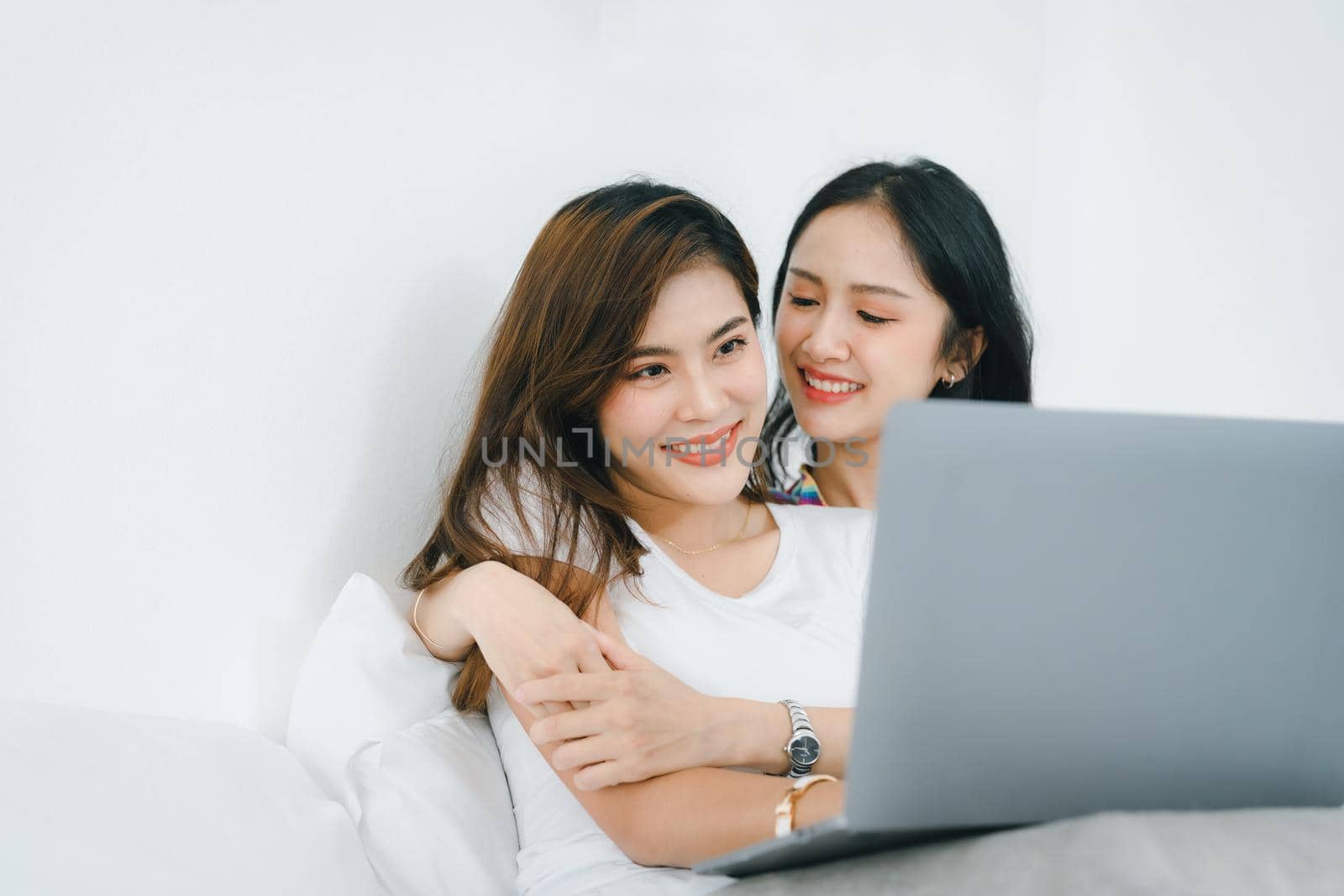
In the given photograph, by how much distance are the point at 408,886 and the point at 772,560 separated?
2.11ft

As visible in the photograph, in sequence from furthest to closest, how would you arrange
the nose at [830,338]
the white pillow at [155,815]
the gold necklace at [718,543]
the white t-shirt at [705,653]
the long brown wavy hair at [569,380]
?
the nose at [830,338] → the gold necklace at [718,543] → the long brown wavy hair at [569,380] → the white t-shirt at [705,653] → the white pillow at [155,815]

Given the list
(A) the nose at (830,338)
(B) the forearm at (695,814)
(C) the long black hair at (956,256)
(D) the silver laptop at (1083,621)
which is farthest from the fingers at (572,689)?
(C) the long black hair at (956,256)

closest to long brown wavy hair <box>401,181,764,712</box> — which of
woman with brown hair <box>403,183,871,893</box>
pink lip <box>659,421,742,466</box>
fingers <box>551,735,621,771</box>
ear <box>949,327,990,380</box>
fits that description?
woman with brown hair <box>403,183,871,893</box>

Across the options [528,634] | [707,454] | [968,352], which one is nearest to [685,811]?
[528,634]

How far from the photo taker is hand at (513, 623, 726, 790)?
110cm

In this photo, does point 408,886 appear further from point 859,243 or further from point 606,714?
point 859,243

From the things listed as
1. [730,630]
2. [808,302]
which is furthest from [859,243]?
[730,630]

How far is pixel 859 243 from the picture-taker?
1.66 metres

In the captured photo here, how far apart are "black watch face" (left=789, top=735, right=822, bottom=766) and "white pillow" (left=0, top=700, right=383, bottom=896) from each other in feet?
1.49

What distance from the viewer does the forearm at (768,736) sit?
1.16 metres

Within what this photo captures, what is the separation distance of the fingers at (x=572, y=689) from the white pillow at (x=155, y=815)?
235mm

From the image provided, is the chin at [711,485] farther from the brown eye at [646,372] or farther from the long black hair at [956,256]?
the long black hair at [956,256]

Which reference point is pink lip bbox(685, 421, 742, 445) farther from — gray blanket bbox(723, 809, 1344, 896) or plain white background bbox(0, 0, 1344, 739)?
gray blanket bbox(723, 809, 1344, 896)

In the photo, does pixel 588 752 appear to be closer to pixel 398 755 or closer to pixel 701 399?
pixel 398 755
